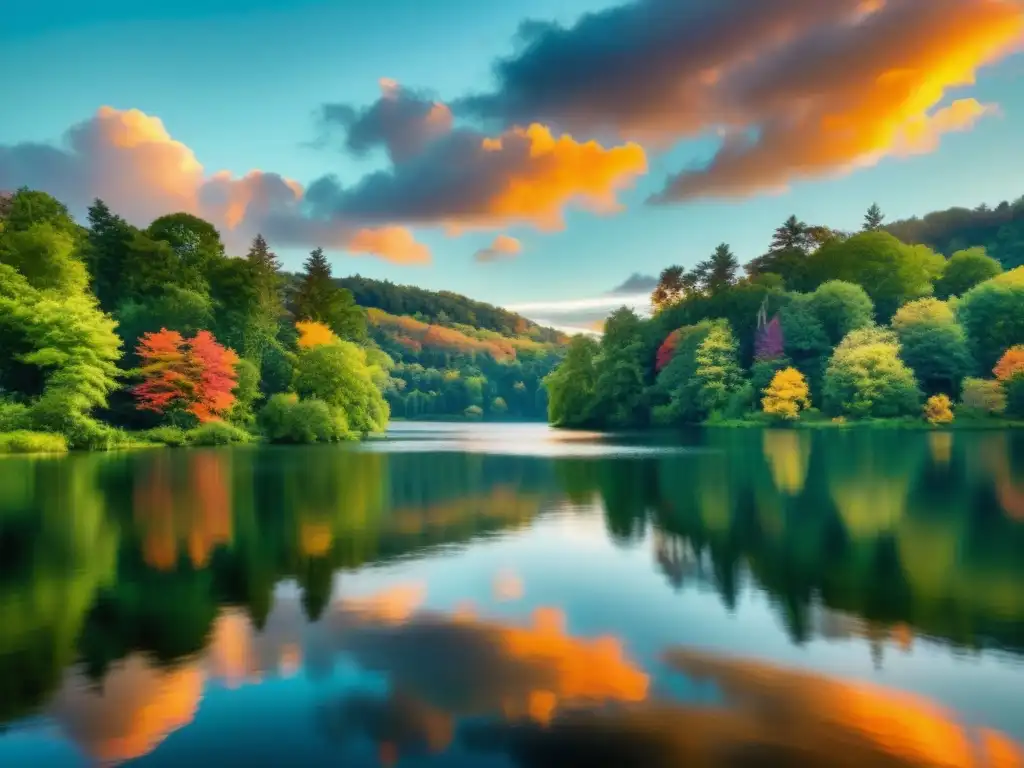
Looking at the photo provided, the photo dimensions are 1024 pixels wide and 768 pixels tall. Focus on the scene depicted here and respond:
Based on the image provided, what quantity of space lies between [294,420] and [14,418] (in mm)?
16043

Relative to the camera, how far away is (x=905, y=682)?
744 cm

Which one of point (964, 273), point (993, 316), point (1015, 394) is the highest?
point (964, 273)

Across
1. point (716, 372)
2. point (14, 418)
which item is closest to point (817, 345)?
point (716, 372)

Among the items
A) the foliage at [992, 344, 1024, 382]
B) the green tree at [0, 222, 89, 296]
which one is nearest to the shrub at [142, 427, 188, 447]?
the green tree at [0, 222, 89, 296]

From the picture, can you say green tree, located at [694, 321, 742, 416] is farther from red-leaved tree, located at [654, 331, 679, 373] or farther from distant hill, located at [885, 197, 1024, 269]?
distant hill, located at [885, 197, 1024, 269]

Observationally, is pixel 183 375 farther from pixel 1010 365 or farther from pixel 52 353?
pixel 1010 365

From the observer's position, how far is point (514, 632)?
9.32 metres

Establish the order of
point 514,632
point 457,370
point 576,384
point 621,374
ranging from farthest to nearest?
point 457,370, point 576,384, point 621,374, point 514,632

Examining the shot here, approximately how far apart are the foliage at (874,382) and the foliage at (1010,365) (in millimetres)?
5886

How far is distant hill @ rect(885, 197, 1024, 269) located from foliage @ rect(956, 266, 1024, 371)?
4404 cm

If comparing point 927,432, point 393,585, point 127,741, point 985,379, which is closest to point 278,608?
point 393,585

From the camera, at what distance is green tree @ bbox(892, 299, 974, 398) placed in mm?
66125

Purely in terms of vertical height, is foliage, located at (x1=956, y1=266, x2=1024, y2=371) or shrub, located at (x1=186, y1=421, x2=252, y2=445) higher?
foliage, located at (x1=956, y1=266, x2=1024, y2=371)

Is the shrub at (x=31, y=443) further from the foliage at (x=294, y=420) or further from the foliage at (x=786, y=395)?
the foliage at (x=786, y=395)
